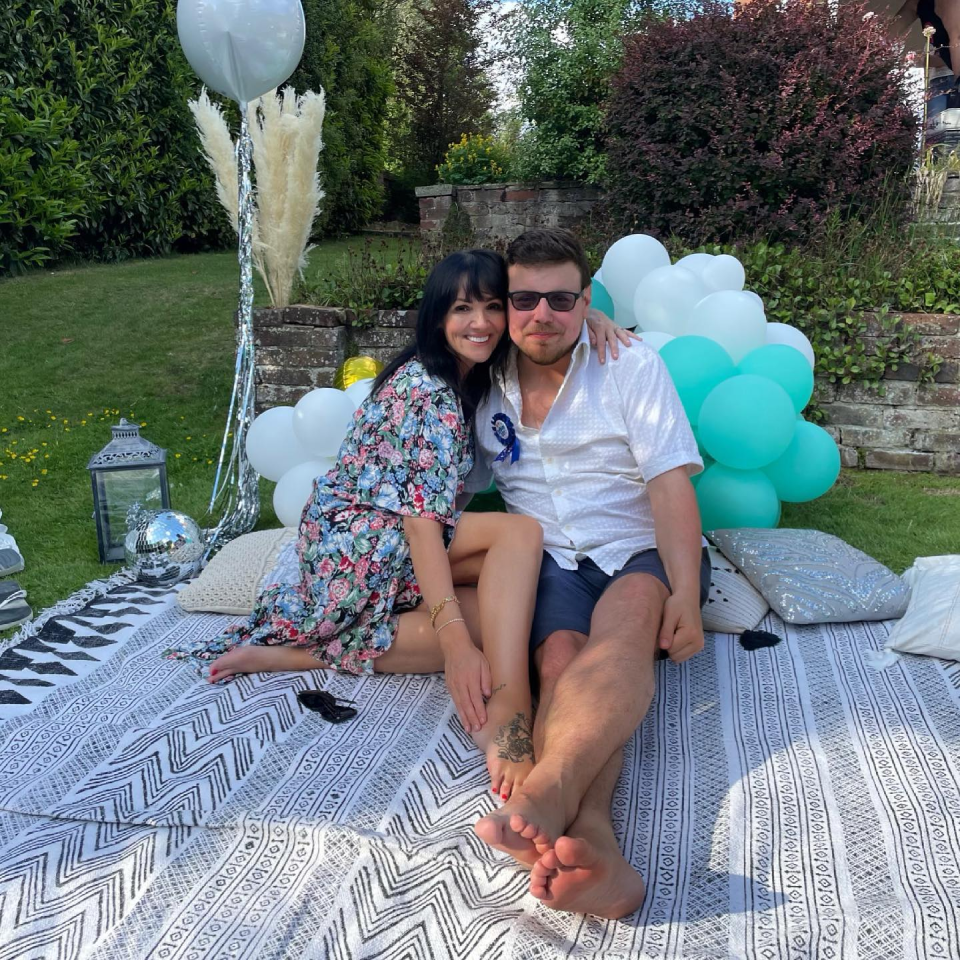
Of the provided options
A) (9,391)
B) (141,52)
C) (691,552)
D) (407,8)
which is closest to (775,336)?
(691,552)

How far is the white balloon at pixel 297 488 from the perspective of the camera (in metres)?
3.85

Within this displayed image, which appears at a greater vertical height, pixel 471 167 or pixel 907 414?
pixel 471 167

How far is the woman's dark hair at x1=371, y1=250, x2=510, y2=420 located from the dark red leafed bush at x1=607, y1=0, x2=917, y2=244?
3.51 meters

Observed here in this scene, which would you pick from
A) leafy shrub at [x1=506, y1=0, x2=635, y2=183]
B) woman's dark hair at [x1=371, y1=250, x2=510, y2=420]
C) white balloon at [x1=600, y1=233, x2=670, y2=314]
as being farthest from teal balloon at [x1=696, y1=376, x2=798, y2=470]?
leafy shrub at [x1=506, y1=0, x2=635, y2=183]

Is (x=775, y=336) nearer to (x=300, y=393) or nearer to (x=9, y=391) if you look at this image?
(x=300, y=393)

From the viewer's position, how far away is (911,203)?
239 inches

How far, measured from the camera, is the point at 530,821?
5.46ft

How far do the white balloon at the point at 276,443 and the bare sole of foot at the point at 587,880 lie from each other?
8.44 ft

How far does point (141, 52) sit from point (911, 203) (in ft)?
23.1

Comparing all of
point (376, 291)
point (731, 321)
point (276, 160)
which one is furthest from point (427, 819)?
point (376, 291)

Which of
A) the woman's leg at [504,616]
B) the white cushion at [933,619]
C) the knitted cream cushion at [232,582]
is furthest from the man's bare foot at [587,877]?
the knitted cream cushion at [232,582]

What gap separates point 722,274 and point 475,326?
1879 millimetres

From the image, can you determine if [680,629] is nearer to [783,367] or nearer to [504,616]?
[504,616]

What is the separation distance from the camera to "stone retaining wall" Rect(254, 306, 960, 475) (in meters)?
4.80
